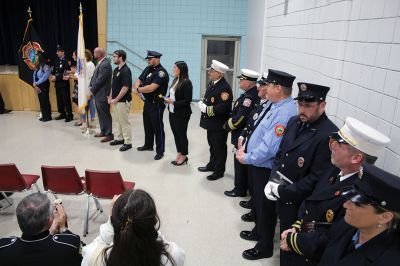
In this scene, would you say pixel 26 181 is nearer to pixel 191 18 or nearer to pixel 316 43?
pixel 316 43

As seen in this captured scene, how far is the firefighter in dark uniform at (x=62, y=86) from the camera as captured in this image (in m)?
7.00

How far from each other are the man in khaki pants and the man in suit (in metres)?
0.30

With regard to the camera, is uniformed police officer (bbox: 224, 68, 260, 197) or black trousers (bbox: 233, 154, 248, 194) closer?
uniformed police officer (bbox: 224, 68, 260, 197)

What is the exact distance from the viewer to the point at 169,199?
160 inches

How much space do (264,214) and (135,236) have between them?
1802 mm

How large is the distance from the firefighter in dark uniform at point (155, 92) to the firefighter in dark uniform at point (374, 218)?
378 centimetres

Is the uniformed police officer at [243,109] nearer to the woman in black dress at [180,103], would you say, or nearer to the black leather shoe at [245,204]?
the black leather shoe at [245,204]

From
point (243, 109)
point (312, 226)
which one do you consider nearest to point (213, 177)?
point (243, 109)

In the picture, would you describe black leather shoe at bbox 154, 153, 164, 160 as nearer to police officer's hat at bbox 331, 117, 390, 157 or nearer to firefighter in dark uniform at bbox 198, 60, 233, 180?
firefighter in dark uniform at bbox 198, 60, 233, 180

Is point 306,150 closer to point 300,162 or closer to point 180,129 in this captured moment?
point 300,162

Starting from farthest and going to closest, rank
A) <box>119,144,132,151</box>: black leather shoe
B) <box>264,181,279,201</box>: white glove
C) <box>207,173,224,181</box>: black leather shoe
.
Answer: <box>119,144,132,151</box>: black leather shoe < <box>207,173,224,181</box>: black leather shoe < <box>264,181,279,201</box>: white glove

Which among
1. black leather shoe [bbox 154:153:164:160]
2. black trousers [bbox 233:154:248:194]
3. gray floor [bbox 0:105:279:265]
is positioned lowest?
gray floor [bbox 0:105:279:265]

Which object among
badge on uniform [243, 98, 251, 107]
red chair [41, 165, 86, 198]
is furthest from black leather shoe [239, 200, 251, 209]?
red chair [41, 165, 86, 198]

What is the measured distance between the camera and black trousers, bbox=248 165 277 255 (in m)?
2.94
